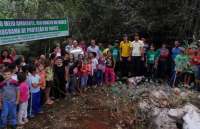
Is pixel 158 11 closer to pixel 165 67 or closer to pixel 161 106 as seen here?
pixel 165 67

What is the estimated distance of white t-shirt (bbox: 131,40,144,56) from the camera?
1362cm

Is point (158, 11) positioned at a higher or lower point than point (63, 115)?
higher

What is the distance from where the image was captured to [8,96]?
7855 millimetres

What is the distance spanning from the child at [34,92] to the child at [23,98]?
46 centimetres

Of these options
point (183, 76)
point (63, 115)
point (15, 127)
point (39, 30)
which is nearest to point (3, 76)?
point (15, 127)

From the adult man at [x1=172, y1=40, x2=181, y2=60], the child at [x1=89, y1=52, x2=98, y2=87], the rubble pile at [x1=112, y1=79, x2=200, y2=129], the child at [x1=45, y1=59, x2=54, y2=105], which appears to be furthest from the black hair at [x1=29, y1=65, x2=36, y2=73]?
the adult man at [x1=172, y1=40, x2=181, y2=60]

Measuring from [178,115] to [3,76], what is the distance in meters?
4.14

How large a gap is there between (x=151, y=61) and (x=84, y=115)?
4.99 meters

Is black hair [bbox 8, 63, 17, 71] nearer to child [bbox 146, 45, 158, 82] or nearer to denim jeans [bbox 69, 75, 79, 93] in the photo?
denim jeans [bbox 69, 75, 79, 93]

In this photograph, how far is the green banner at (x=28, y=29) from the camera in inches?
348

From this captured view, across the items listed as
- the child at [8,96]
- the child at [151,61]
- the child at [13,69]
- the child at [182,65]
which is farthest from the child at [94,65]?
the child at [8,96]

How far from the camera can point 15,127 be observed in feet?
27.0

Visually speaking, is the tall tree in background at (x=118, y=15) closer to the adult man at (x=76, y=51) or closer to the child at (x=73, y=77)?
the adult man at (x=76, y=51)

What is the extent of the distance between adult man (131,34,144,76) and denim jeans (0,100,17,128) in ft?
21.7
